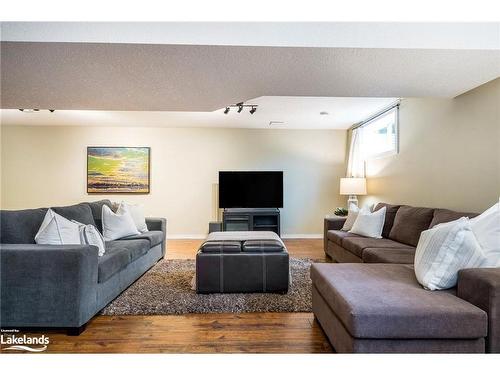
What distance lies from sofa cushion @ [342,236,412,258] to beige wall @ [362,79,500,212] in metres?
0.77

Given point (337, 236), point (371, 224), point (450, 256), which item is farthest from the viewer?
point (337, 236)

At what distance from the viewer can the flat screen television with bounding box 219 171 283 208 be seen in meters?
6.05

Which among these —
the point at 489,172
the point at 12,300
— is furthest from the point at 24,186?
the point at 489,172

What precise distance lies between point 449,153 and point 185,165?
473cm

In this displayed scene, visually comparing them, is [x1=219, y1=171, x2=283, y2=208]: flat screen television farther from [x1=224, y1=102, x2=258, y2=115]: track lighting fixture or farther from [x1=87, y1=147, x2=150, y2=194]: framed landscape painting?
[x1=87, y1=147, x2=150, y2=194]: framed landscape painting

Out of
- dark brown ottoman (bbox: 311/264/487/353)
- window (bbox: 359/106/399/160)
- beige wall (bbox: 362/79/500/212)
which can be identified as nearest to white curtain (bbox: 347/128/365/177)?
window (bbox: 359/106/399/160)

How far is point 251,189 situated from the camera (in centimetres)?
609

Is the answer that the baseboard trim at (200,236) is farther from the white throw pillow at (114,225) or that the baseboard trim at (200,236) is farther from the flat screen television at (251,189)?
the white throw pillow at (114,225)

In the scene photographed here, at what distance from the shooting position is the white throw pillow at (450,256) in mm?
1692

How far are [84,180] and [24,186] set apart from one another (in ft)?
4.18

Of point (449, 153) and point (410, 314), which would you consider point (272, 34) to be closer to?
point (410, 314)

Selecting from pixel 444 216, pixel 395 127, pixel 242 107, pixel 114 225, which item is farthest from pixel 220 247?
pixel 395 127

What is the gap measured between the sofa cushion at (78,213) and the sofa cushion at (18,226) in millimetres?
393
